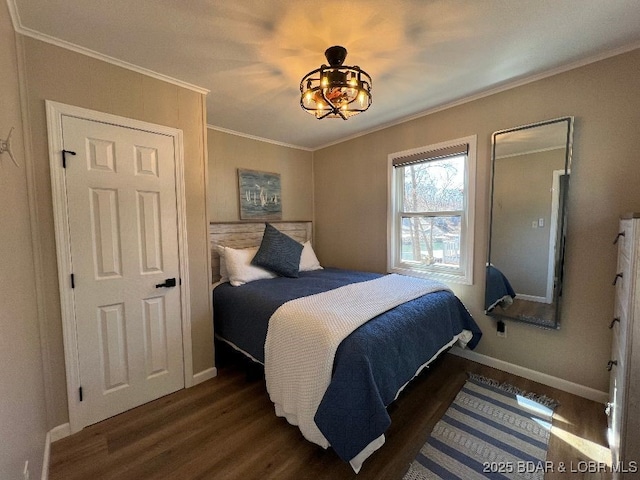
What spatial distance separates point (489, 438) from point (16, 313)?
262 cm

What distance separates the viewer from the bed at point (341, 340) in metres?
1.43

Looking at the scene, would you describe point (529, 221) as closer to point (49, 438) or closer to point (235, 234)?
point (235, 234)

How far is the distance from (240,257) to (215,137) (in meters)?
1.45

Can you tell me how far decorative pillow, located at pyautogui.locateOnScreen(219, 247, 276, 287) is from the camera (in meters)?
2.80

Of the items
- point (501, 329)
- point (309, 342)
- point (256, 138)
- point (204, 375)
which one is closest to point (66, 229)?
point (204, 375)

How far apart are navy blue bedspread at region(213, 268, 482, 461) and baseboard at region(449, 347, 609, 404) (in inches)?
9.4

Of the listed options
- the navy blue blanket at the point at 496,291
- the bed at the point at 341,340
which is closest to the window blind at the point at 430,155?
the navy blue blanket at the point at 496,291

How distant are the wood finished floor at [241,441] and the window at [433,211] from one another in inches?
47.1

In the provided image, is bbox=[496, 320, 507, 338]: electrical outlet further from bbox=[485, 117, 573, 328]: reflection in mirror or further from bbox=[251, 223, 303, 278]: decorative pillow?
bbox=[251, 223, 303, 278]: decorative pillow

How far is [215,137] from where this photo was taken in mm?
3154

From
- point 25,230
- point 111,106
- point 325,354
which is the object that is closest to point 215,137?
point 111,106

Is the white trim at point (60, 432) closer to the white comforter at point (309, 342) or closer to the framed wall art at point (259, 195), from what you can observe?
the white comforter at point (309, 342)

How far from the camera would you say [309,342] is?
1653mm

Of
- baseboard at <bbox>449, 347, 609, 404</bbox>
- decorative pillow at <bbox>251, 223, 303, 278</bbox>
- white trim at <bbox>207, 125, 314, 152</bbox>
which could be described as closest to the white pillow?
decorative pillow at <bbox>251, 223, 303, 278</bbox>
